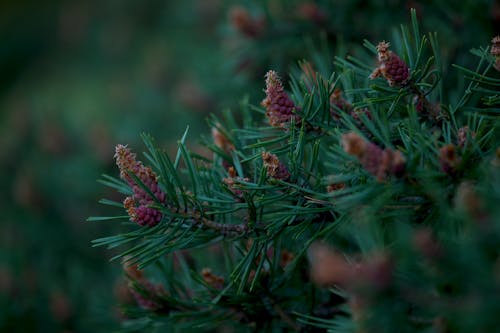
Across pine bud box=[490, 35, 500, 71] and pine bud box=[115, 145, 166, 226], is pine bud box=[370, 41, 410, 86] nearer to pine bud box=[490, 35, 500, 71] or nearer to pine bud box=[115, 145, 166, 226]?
pine bud box=[490, 35, 500, 71]

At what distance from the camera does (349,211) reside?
1.30 feet

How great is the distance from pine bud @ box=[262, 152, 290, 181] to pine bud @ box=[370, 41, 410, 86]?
4.8 inches

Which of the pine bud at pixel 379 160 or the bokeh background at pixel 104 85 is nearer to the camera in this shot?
the pine bud at pixel 379 160

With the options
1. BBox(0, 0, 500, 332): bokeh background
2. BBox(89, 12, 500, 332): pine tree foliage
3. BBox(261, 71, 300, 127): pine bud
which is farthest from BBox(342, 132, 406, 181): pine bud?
BBox(0, 0, 500, 332): bokeh background

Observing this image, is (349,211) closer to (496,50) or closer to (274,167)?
(274,167)

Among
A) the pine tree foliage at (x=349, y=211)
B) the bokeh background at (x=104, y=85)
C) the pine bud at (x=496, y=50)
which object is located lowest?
the pine tree foliage at (x=349, y=211)

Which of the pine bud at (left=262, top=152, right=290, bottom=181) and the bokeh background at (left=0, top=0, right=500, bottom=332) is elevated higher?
the bokeh background at (left=0, top=0, right=500, bottom=332)

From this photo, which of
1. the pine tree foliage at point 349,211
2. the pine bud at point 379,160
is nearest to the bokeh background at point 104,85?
the pine tree foliage at point 349,211

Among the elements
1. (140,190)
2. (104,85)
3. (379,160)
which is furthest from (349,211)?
(104,85)

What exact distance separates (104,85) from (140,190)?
58.1 inches

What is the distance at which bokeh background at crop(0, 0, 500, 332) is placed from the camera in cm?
80

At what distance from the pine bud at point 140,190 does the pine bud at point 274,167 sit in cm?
10

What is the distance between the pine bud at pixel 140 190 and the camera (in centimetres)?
42

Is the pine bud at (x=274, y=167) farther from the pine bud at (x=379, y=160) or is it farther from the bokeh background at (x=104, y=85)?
the bokeh background at (x=104, y=85)
